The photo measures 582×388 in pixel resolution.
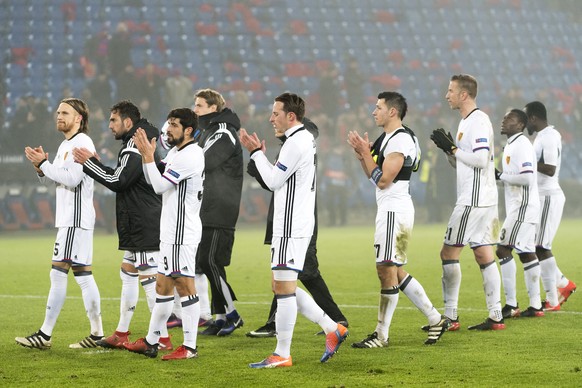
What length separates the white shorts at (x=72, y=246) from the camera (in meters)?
7.13

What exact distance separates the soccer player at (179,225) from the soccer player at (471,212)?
2402 millimetres

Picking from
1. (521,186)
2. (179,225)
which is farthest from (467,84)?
(179,225)

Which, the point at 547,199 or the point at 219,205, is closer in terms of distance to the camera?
the point at 219,205

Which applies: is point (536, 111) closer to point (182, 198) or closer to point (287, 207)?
point (287, 207)

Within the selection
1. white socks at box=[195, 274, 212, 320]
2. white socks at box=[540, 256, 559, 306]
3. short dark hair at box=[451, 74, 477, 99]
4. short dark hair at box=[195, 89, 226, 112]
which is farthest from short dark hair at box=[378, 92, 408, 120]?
white socks at box=[540, 256, 559, 306]

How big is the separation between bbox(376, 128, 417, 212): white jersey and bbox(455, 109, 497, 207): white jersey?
1078 millimetres

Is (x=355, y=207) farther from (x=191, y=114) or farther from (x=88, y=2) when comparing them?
(x=191, y=114)

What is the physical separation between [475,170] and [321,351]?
2112mm

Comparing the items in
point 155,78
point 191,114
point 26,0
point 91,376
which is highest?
point 26,0

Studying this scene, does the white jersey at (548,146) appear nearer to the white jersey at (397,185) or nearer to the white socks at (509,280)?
the white socks at (509,280)

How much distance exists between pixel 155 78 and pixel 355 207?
6.21 meters

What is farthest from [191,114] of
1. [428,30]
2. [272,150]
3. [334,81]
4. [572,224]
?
[428,30]

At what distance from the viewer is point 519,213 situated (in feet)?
29.7

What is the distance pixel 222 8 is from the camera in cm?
2797
